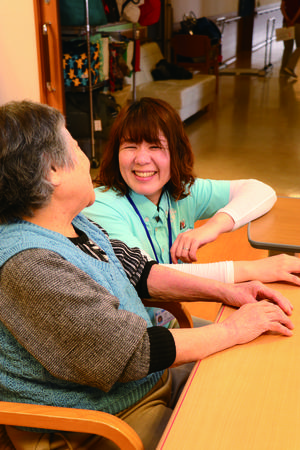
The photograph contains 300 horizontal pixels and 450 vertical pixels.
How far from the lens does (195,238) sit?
1732 millimetres

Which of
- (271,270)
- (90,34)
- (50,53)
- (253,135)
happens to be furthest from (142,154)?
(253,135)

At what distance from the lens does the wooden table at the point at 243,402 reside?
2.88 ft

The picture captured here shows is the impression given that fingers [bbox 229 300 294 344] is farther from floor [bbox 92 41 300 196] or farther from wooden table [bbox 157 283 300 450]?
floor [bbox 92 41 300 196]

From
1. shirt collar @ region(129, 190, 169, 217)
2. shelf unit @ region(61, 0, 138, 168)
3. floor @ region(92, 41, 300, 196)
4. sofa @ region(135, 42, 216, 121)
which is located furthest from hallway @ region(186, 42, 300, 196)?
shirt collar @ region(129, 190, 169, 217)

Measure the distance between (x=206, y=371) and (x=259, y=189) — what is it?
3.37ft

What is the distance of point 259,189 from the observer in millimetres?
1938

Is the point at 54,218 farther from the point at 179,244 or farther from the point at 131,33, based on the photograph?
the point at 131,33

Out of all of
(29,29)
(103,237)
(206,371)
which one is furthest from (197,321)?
(29,29)

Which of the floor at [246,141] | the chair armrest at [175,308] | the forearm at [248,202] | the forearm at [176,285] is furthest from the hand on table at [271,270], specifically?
the floor at [246,141]

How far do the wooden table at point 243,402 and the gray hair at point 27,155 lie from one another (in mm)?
515

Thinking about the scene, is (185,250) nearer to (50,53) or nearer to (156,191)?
(156,191)

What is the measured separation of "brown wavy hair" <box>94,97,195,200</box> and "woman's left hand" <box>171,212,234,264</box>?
8.0 inches

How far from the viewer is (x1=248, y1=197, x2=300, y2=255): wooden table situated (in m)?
1.67

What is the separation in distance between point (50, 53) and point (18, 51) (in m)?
0.27
